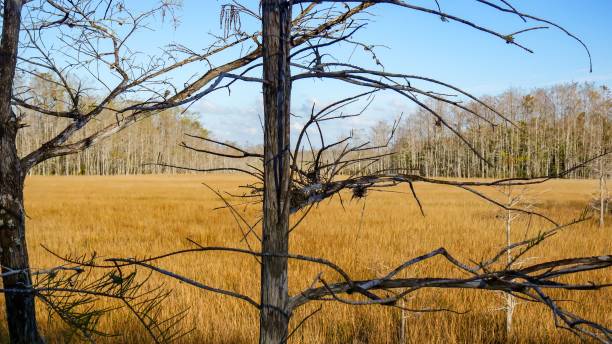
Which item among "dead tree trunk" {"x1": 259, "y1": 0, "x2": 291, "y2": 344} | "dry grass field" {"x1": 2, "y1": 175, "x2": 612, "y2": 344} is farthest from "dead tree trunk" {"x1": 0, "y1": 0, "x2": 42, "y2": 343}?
"dry grass field" {"x1": 2, "y1": 175, "x2": 612, "y2": 344}

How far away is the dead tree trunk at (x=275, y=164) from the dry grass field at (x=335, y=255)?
439mm

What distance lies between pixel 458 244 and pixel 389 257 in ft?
7.95

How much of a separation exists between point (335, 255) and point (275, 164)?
7.15m

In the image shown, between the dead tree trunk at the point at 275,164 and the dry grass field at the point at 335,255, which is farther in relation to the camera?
the dry grass field at the point at 335,255

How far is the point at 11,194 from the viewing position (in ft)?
6.02

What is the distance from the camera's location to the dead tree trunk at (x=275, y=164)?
44.3 inches

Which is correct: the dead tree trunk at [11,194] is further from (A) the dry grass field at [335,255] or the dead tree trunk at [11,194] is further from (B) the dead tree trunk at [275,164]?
(A) the dry grass field at [335,255]

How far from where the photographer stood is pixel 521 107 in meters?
61.9

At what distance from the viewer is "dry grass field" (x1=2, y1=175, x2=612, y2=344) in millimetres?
4258

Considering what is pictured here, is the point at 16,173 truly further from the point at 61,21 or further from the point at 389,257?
the point at 389,257

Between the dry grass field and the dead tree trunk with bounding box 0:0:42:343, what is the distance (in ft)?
4.89

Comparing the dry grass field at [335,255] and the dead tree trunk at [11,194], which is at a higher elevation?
the dead tree trunk at [11,194]

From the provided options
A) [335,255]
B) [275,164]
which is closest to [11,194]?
[275,164]

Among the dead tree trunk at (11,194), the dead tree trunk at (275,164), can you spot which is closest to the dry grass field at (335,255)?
the dead tree trunk at (275,164)
